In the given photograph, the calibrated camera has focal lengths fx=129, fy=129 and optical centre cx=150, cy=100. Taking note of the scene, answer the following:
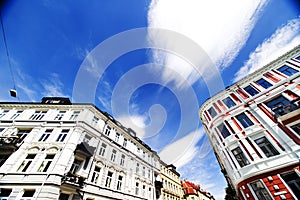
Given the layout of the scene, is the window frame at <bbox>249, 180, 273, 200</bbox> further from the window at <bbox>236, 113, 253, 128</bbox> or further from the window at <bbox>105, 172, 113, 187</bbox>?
the window at <bbox>105, 172, 113, 187</bbox>

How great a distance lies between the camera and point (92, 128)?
52.5 ft

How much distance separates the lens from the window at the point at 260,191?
9.78 meters

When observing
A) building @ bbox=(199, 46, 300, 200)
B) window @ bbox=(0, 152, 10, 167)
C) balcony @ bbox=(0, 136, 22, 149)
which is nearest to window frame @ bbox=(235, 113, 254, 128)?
building @ bbox=(199, 46, 300, 200)

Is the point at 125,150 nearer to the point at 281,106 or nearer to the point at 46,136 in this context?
the point at 46,136

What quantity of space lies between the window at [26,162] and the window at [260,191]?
1991 cm

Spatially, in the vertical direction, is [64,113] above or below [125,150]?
above

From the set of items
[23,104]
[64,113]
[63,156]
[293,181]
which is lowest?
[293,181]

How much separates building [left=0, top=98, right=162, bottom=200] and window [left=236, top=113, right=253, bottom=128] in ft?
52.1

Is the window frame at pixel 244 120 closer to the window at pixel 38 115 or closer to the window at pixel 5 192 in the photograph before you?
the window at pixel 5 192

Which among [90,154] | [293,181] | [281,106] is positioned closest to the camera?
[293,181]

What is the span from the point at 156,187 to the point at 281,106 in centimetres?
2158

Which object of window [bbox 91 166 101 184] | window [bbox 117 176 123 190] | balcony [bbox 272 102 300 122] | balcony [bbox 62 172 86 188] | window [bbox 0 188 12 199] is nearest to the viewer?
window [bbox 0 188 12 199]

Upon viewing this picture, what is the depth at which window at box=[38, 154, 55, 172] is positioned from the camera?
11.7 meters

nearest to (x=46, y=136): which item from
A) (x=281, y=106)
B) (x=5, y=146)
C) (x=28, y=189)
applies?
(x=5, y=146)
